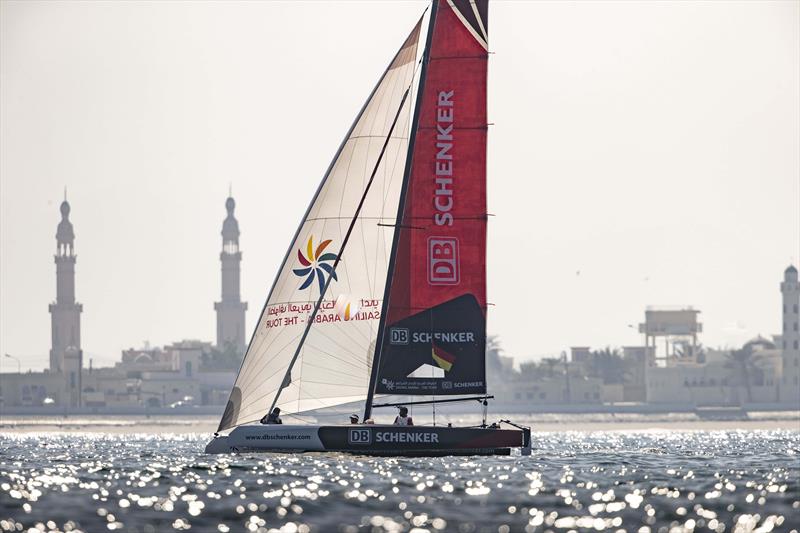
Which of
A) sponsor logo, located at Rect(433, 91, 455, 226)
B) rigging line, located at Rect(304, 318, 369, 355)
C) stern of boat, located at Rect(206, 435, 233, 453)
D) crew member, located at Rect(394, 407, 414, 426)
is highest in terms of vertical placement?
sponsor logo, located at Rect(433, 91, 455, 226)

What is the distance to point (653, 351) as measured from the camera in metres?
190

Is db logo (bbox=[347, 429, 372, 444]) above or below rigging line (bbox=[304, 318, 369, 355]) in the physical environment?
below

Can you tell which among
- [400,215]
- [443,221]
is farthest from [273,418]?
[443,221]

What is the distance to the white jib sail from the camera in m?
39.0

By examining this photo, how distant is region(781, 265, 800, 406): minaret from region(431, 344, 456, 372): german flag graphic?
15017 centimetres

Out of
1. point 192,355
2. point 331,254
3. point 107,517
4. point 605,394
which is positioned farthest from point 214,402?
point 107,517

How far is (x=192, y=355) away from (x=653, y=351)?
52689mm

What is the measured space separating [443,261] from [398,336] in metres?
2.06

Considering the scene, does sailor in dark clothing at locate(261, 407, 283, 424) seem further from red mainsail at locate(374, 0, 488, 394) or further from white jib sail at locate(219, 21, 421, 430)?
red mainsail at locate(374, 0, 488, 394)

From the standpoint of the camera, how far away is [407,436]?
1462 inches

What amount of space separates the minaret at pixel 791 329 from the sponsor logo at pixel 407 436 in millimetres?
152072

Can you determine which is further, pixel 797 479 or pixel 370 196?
pixel 370 196

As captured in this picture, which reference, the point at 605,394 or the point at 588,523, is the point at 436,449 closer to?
the point at 588,523

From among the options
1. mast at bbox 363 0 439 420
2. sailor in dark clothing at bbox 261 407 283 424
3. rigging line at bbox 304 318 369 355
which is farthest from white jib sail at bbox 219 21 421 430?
sailor in dark clothing at bbox 261 407 283 424
